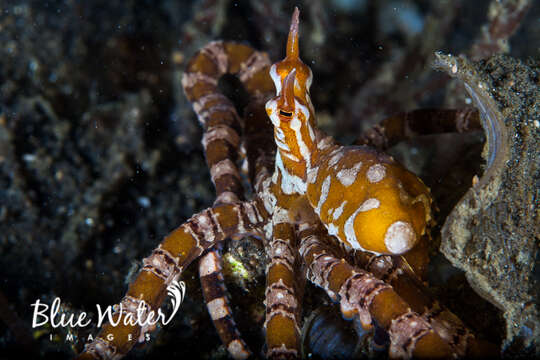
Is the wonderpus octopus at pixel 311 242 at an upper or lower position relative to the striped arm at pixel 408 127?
lower

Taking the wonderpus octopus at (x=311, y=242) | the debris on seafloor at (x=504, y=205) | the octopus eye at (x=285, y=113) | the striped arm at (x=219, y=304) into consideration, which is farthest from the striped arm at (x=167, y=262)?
the debris on seafloor at (x=504, y=205)

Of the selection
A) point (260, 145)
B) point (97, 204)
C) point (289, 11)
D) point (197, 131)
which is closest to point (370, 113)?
point (289, 11)

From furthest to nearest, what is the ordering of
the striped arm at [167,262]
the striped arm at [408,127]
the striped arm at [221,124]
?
the striped arm at [408,127] → the striped arm at [221,124] → the striped arm at [167,262]

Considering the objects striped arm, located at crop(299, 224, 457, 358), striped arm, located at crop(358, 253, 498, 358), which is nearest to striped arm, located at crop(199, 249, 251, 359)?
striped arm, located at crop(299, 224, 457, 358)

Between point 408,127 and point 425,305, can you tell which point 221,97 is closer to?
point 408,127

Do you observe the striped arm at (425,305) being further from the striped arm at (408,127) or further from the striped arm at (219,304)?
the striped arm at (408,127)

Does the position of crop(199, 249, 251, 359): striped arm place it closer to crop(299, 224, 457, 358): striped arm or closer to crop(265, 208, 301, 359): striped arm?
crop(265, 208, 301, 359): striped arm

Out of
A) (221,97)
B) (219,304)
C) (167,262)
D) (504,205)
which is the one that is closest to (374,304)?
(504,205)

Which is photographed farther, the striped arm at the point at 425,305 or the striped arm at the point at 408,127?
the striped arm at the point at 408,127
